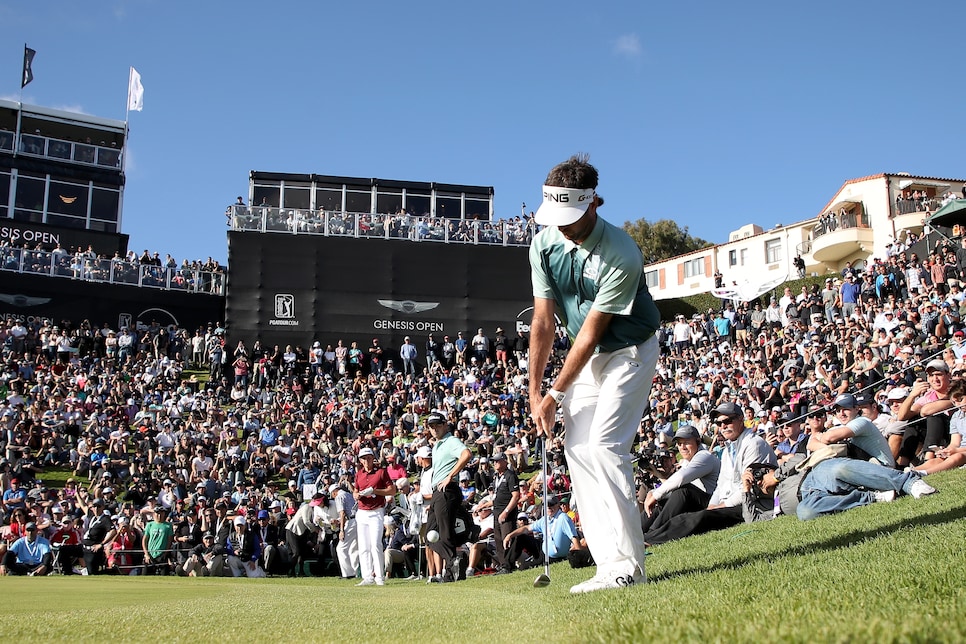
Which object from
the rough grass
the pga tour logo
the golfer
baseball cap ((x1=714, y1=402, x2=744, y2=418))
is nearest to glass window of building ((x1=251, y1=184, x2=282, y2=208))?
the pga tour logo

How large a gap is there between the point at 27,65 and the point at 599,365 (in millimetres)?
50444

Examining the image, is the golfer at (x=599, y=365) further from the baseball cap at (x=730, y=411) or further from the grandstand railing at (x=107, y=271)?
the grandstand railing at (x=107, y=271)

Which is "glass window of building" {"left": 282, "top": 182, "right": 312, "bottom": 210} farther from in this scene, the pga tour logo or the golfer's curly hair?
the golfer's curly hair

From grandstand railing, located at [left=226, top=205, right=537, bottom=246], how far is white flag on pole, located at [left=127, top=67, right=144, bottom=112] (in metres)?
14.6

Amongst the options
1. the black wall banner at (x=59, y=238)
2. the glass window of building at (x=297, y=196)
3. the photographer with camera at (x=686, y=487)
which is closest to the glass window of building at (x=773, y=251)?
the glass window of building at (x=297, y=196)

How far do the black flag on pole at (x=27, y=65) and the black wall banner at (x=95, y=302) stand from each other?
50.7 ft

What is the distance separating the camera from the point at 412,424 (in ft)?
87.1

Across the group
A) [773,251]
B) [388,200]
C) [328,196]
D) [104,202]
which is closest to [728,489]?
[388,200]

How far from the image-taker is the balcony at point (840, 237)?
5297 cm

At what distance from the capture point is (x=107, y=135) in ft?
156

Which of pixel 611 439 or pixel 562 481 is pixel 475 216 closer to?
pixel 562 481

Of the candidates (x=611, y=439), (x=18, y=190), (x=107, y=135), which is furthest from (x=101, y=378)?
(x=611, y=439)

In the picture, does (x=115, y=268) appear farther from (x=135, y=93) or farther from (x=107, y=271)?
(x=135, y=93)

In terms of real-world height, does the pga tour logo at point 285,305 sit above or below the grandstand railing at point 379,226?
below
